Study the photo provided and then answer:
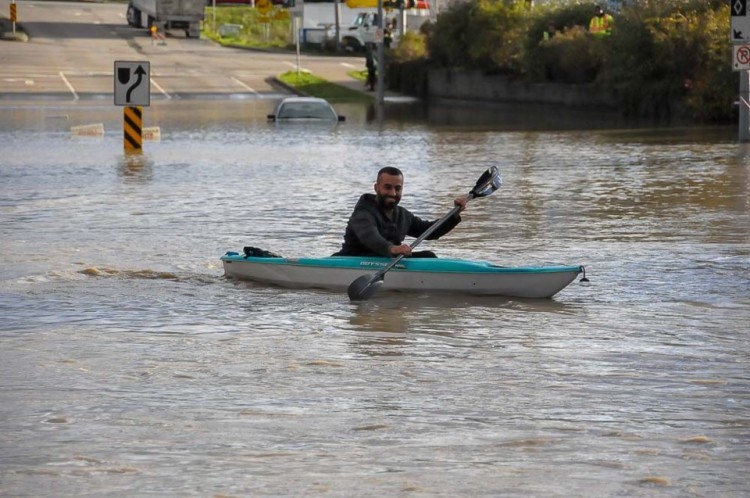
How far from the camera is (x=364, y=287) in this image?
12609 mm


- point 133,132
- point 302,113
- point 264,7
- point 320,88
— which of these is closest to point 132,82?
point 133,132

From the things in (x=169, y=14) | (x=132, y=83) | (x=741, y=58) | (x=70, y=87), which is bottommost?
(x=70, y=87)

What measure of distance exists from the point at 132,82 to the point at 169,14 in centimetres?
5640

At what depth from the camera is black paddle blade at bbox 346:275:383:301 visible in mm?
12609

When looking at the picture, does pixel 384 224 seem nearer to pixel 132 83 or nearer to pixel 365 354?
pixel 365 354

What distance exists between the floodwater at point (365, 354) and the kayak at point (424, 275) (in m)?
0.14

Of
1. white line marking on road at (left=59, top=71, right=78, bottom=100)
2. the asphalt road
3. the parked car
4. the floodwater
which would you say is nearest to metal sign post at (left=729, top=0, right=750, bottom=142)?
the floodwater

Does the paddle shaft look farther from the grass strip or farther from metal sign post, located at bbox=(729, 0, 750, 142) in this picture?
the grass strip

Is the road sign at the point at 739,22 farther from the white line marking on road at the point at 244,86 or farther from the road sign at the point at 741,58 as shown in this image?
the white line marking on road at the point at 244,86

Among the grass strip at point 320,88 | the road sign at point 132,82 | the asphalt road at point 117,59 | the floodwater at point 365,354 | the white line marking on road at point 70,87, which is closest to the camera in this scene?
the floodwater at point 365,354

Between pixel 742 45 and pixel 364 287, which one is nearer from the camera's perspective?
pixel 364 287

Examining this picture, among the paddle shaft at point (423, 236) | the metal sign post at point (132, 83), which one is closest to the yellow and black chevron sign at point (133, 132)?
the metal sign post at point (132, 83)

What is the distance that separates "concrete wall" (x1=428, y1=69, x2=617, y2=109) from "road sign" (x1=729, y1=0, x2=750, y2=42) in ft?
59.3

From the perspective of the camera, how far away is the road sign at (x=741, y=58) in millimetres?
29697
